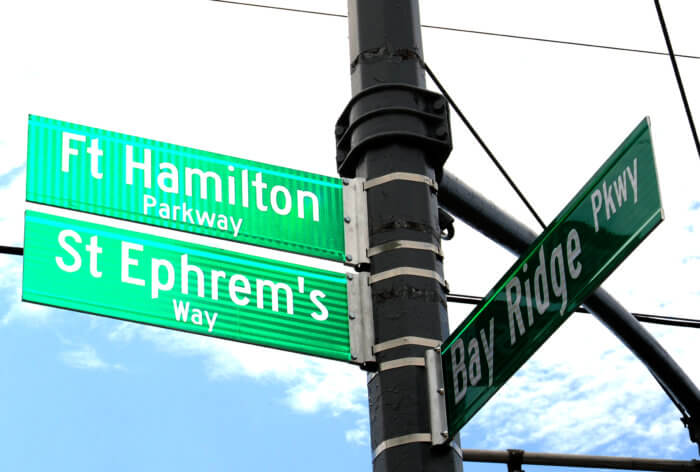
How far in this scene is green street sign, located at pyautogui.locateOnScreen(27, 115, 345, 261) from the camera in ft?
16.6

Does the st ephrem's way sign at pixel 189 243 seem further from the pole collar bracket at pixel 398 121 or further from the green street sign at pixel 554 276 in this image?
the green street sign at pixel 554 276

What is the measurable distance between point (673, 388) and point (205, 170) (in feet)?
14.2

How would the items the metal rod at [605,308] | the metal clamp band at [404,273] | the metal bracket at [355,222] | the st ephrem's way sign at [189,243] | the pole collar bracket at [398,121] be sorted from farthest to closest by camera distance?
the metal rod at [605,308] < the pole collar bracket at [398,121] < the metal bracket at [355,222] < the metal clamp band at [404,273] < the st ephrem's way sign at [189,243]

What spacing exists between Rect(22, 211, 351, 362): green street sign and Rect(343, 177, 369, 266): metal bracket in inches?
4.0

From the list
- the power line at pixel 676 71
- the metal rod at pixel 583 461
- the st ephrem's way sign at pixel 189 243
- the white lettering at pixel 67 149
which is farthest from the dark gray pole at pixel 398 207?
the metal rod at pixel 583 461

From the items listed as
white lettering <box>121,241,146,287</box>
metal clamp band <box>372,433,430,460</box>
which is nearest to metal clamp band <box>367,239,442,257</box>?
metal clamp band <box>372,433,430,460</box>

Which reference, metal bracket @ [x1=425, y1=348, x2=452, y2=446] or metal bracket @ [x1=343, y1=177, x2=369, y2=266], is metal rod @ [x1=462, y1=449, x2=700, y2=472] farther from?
metal bracket @ [x1=425, y1=348, x2=452, y2=446]

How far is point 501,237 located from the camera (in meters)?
6.73

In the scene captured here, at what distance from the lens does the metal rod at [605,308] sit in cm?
645

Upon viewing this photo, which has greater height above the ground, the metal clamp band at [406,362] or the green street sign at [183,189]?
the green street sign at [183,189]

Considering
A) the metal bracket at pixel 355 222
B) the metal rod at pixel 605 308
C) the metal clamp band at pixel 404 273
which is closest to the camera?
the metal clamp band at pixel 404 273

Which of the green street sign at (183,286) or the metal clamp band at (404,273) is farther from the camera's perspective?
the metal clamp band at (404,273)

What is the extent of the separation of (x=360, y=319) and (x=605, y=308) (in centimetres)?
292

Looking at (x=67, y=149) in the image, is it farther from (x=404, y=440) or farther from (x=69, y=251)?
(x=404, y=440)
